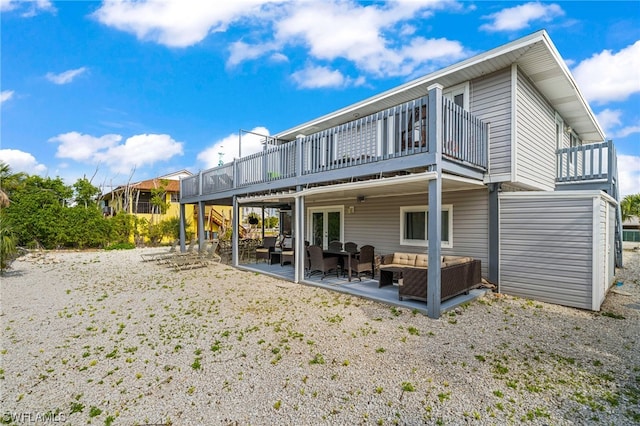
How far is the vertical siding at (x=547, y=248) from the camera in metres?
6.19

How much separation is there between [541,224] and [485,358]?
4.18 m

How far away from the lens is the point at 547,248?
6598 millimetres

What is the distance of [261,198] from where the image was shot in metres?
10.1

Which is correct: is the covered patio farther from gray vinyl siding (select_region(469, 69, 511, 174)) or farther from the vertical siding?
gray vinyl siding (select_region(469, 69, 511, 174))

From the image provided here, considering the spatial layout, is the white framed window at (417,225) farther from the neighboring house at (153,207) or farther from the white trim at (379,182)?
the neighboring house at (153,207)

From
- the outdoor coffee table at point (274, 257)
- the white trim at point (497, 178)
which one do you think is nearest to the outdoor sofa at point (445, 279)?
the white trim at point (497, 178)

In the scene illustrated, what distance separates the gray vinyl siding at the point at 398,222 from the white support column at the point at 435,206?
286 cm

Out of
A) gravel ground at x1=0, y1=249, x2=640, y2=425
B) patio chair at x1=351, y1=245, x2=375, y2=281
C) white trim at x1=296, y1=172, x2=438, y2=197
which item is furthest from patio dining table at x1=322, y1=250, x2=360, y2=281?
white trim at x1=296, y1=172, x2=438, y2=197

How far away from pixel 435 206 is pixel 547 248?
314cm

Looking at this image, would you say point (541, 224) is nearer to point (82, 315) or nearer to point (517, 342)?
point (517, 342)

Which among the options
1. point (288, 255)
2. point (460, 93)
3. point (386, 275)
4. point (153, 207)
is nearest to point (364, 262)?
point (386, 275)

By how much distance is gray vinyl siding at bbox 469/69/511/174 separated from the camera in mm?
7223

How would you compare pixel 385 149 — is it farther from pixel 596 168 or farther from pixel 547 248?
pixel 596 168

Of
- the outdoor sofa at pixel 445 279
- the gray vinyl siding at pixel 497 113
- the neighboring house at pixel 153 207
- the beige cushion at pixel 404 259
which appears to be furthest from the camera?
the neighboring house at pixel 153 207
